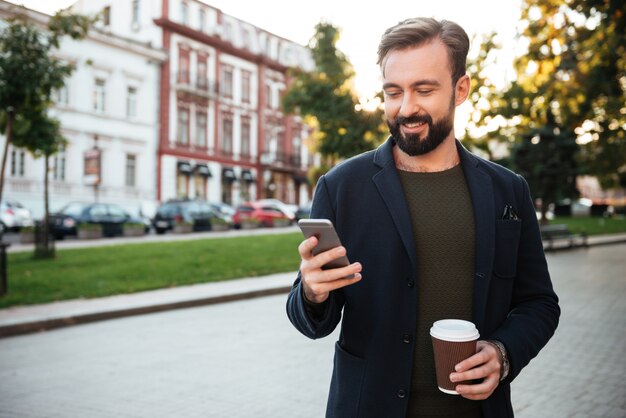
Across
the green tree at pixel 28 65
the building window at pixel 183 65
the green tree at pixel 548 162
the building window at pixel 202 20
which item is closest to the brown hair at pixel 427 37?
the green tree at pixel 28 65

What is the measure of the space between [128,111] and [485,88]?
100ft

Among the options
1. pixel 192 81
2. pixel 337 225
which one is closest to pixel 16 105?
pixel 337 225

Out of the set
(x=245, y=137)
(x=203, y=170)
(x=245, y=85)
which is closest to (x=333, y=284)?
(x=203, y=170)

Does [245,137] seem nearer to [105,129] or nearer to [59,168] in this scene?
[105,129]

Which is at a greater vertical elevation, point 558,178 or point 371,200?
point 558,178

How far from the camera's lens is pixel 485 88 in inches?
581

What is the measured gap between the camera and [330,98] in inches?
1108

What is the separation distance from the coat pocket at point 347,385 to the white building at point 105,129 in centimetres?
3363

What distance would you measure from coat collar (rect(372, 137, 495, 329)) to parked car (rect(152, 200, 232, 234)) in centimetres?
2712

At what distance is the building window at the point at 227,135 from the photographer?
4859 cm

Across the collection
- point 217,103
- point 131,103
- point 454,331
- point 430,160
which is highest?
point 217,103

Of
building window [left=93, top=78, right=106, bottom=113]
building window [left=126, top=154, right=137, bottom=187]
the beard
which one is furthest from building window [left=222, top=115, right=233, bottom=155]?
the beard

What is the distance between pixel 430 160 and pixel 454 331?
644mm

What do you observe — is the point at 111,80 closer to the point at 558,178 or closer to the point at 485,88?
the point at 558,178
